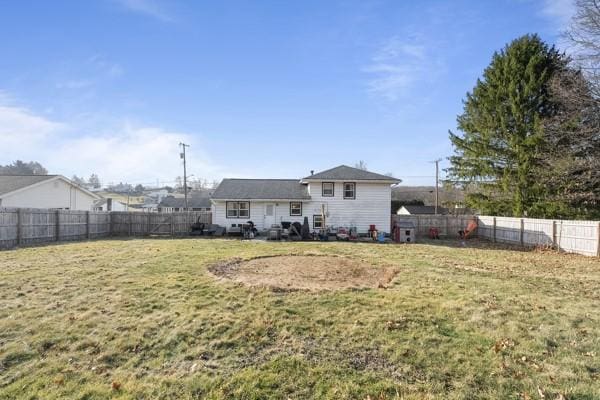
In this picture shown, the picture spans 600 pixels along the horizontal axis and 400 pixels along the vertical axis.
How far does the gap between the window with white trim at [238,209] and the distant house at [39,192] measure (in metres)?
13.6

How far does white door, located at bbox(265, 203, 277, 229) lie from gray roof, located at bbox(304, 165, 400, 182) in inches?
125

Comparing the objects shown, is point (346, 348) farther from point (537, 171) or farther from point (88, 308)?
point (537, 171)

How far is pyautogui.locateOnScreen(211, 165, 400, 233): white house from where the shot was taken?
22391 millimetres

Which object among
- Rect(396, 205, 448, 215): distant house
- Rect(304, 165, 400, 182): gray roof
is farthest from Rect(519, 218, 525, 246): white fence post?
Rect(396, 205, 448, 215): distant house

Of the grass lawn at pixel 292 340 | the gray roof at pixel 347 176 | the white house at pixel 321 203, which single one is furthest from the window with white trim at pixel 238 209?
the grass lawn at pixel 292 340

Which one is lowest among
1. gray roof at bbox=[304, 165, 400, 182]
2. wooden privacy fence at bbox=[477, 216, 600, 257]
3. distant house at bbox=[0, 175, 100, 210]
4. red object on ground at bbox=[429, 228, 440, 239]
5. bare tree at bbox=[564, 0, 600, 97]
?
red object on ground at bbox=[429, 228, 440, 239]

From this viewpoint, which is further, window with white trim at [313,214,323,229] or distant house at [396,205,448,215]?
distant house at [396,205,448,215]

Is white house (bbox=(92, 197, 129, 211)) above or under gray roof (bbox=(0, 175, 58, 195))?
under

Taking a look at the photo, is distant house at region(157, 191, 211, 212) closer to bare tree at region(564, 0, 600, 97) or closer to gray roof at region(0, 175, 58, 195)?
gray roof at region(0, 175, 58, 195)

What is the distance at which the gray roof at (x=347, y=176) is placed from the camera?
22031mm

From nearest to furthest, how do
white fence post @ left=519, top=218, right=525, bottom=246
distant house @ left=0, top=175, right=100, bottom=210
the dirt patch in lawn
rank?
the dirt patch in lawn, white fence post @ left=519, top=218, right=525, bottom=246, distant house @ left=0, top=175, right=100, bottom=210

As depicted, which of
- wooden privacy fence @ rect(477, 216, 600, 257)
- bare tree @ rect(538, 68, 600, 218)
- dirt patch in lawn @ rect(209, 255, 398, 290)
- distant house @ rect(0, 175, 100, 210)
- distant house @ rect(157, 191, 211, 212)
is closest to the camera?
dirt patch in lawn @ rect(209, 255, 398, 290)

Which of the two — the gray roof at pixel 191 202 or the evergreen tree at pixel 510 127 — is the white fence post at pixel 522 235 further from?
the gray roof at pixel 191 202

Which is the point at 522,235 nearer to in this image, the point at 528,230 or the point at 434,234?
the point at 528,230
